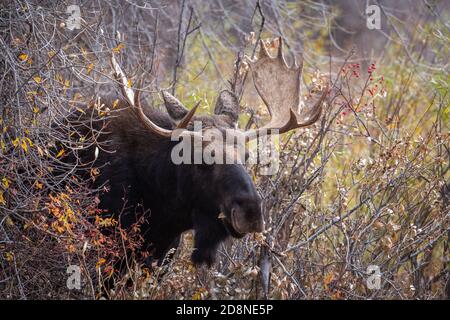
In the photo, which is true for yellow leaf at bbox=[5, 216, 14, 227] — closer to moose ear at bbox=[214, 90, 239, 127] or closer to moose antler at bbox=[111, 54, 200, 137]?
moose antler at bbox=[111, 54, 200, 137]

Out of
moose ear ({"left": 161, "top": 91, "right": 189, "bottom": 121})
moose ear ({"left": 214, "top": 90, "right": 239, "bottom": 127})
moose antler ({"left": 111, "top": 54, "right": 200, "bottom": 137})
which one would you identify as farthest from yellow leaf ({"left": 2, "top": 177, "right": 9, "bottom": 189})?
moose ear ({"left": 214, "top": 90, "right": 239, "bottom": 127})

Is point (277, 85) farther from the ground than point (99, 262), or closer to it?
farther from the ground

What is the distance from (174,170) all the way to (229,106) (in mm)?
692

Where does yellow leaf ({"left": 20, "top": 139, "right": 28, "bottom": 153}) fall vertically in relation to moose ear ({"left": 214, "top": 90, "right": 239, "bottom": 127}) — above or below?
below

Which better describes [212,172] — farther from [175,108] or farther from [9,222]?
[9,222]

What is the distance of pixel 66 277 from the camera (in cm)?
620

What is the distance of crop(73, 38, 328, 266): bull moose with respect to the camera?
20.2ft

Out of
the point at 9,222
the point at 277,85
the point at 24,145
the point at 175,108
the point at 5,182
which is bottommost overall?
the point at 9,222

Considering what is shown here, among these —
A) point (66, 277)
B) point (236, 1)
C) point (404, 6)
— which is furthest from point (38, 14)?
point (404, 6)

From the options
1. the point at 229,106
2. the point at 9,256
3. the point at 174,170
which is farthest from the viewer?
the point at 229,106

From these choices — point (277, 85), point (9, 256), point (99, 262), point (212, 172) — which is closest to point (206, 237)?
point (212, 172)

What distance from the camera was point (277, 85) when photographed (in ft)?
23.1
